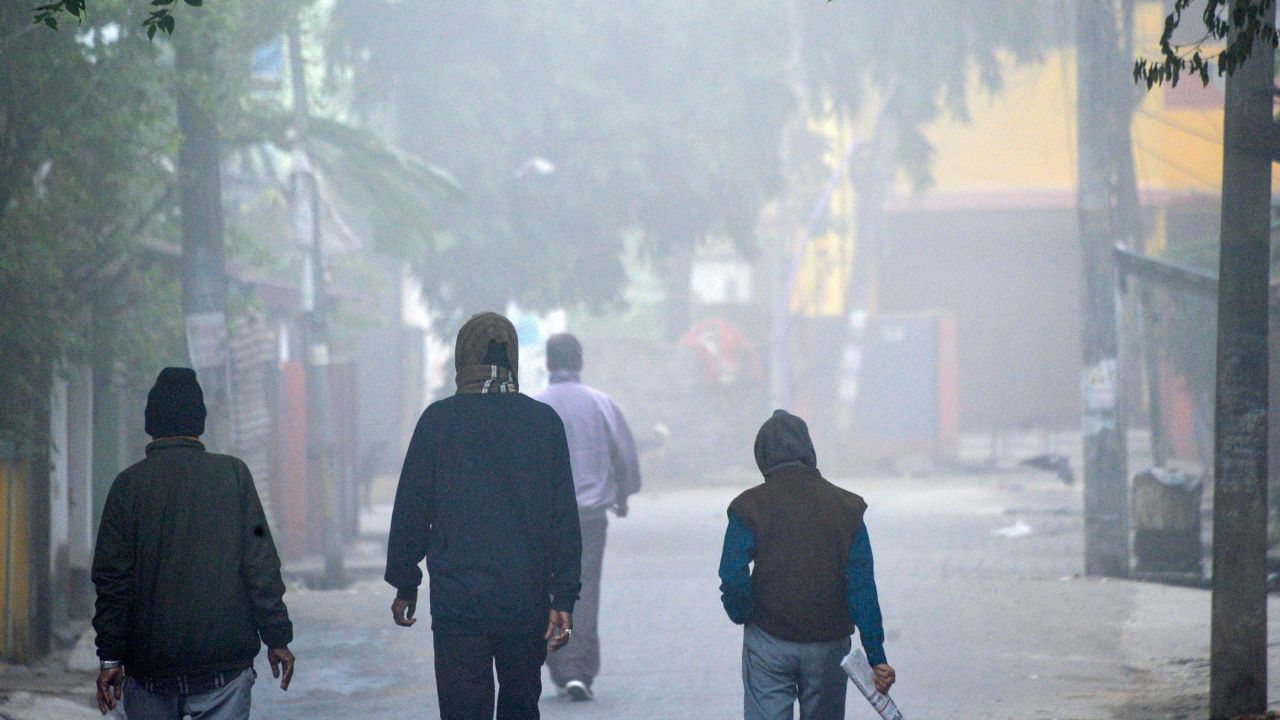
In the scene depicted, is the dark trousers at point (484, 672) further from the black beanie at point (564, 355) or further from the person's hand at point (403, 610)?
the black beanie at point (564, 355)

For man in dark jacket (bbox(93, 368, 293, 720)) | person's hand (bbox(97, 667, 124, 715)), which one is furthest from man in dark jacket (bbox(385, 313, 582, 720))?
person's hand (bbox(97, 667, 124, 715))

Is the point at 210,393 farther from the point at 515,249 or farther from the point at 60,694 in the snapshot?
the point at 515,249

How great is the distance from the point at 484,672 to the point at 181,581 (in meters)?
1.04

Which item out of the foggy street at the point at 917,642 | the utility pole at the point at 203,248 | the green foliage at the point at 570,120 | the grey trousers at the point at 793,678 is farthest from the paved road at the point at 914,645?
the green foliage at the point at 570,120

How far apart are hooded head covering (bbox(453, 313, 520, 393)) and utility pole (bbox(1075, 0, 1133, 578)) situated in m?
9.44

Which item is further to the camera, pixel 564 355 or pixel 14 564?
pixel 14 564

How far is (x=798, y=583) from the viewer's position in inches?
219

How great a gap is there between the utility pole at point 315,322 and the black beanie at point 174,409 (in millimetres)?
10382

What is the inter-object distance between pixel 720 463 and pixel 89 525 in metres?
19.0

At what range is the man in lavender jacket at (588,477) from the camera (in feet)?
29.0

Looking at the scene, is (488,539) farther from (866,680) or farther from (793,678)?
(866,680)

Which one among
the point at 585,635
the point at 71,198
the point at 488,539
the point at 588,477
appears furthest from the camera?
the point at 71,198

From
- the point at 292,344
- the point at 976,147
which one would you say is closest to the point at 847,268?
the point at 976,147

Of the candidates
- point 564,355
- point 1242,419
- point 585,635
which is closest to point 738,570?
point 585,635
